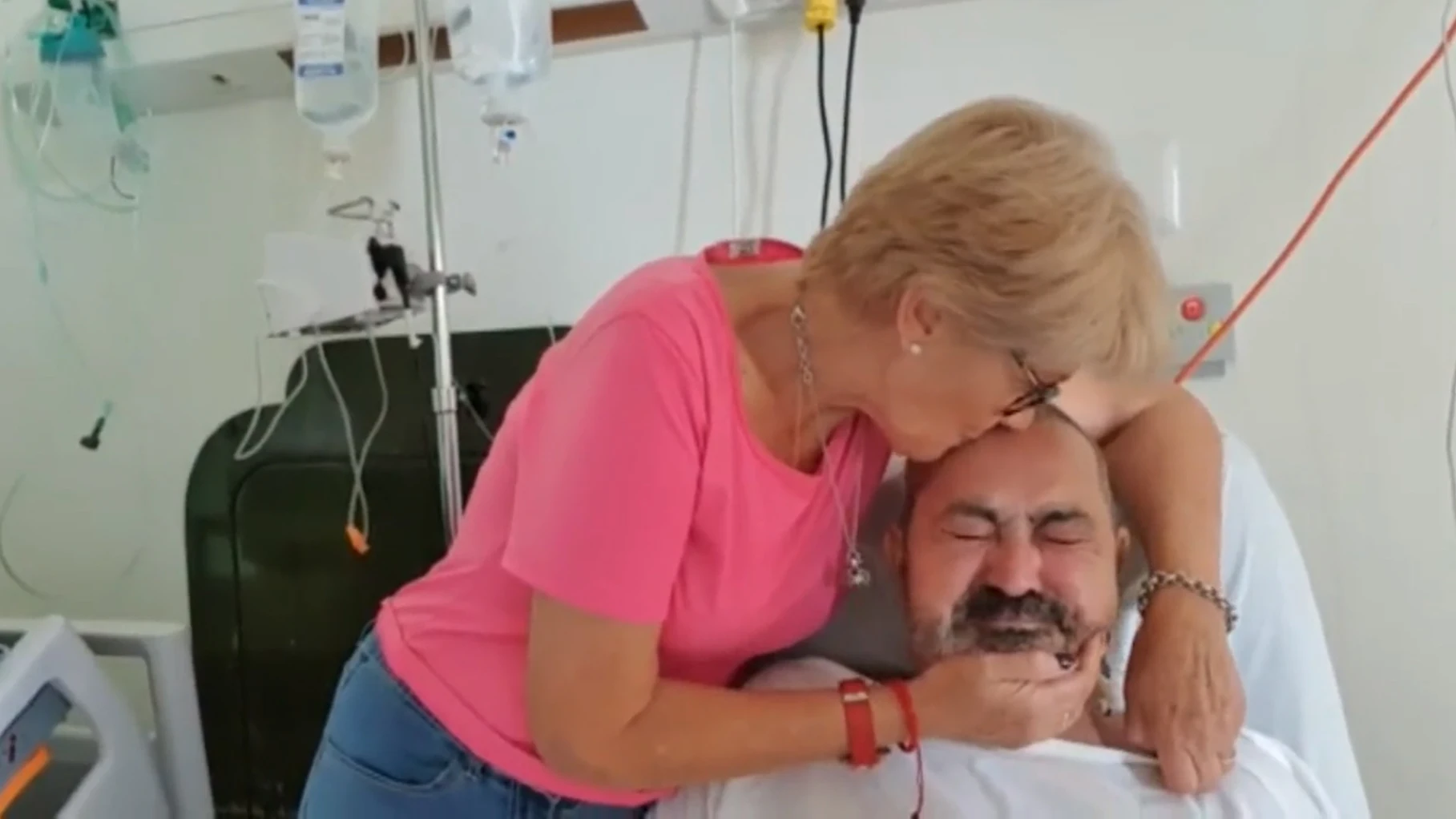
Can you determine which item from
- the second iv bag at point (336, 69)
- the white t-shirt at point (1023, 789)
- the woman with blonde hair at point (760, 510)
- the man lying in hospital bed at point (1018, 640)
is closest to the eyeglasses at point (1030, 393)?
the woman with blonde hair at point (760, 510)

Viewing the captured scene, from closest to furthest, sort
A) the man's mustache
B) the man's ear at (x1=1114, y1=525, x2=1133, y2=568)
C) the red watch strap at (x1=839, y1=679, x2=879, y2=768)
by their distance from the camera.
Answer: the red watch strap at (x1=839, y1=679, x2=879, y2=768) → the man's mustache → the man's ear at (x1=1114, y1=525, x2=1133, y2=568)

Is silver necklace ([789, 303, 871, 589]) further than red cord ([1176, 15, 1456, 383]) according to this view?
No

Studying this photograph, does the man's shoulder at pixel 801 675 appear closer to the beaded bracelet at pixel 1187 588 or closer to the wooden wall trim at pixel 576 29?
the beaded bracelet at pixel 1187 588

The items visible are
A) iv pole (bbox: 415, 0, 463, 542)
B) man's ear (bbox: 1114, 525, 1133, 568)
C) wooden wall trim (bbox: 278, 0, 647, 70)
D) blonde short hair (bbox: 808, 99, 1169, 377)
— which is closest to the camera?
blonde short hair (bbox: 808, 99, 1169, 377)

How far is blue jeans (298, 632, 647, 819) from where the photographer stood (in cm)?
128

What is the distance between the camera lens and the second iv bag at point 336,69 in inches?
72.3

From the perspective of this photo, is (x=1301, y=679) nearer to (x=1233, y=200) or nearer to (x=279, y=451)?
(x=1233, y=200)

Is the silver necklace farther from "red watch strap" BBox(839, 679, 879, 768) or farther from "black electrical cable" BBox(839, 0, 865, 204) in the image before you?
"black electrical cable" BBox(839, 0, 865, 204)

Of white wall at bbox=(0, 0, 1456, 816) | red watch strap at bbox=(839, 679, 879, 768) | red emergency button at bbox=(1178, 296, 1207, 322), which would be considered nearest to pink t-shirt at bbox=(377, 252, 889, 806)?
red watch strap at bbox=(839, 679, 879, 768)

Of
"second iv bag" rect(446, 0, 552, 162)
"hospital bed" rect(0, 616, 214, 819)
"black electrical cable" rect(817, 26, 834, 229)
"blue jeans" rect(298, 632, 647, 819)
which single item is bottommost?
"hospital bed" rect(0, 616, 214, 819)

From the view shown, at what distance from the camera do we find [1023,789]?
1.23 metres

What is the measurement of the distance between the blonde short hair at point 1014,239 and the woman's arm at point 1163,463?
12.1 inches

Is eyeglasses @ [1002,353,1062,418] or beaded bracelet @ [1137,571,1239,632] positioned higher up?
eyeglasses @ [1002,353,1062,418]

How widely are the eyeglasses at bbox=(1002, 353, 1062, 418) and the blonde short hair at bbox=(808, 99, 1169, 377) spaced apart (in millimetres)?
11
